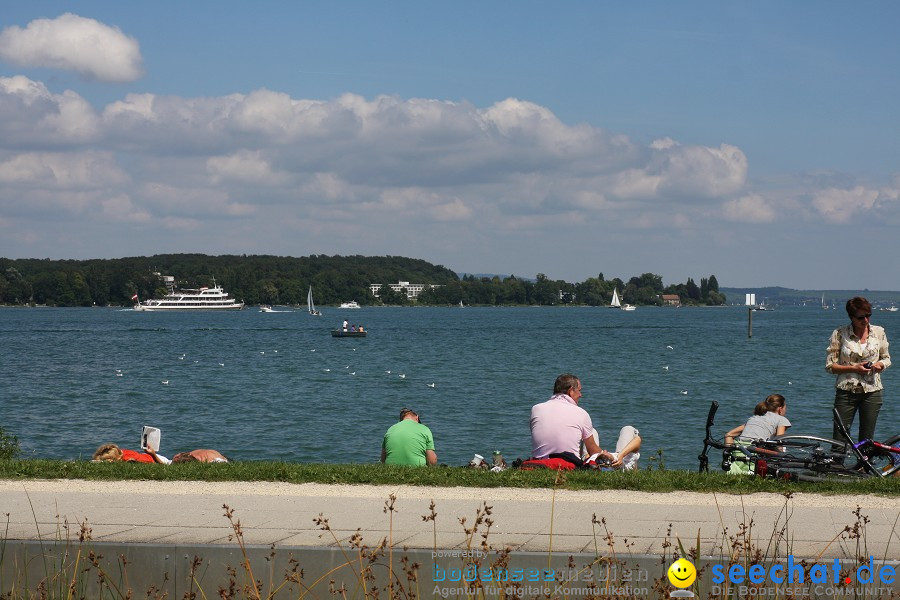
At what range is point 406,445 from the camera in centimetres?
1345

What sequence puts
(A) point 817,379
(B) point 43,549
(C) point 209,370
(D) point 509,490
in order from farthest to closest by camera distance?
(C) point 209,370 < (A) point 817,379 < (D) point 509,490 < (B) point 43,549

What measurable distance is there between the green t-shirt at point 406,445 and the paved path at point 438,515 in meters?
2.67

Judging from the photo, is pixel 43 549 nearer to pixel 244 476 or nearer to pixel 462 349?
pixel 244 476

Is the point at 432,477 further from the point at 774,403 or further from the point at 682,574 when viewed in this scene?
the point at 682,574

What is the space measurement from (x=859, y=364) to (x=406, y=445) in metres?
5.30

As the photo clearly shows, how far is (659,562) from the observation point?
22.5ft

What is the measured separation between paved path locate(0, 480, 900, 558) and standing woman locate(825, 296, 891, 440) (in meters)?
2.20

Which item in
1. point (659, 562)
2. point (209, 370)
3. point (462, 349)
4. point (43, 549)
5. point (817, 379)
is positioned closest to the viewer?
point (659, 562)

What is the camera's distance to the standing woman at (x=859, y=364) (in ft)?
38.2

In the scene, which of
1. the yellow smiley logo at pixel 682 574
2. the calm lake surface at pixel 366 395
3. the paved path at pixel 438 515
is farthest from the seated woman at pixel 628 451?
the yellow smiley logo at pixel 682 574

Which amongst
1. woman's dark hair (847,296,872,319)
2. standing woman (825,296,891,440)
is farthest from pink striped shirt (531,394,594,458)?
woman's dark hair (847,296,872,319)

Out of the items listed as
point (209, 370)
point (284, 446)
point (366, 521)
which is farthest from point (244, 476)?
point (209, 370)

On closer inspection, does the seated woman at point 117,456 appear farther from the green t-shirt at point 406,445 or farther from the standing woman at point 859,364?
the standing woman at point 859,364

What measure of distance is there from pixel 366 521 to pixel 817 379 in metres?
41.7
